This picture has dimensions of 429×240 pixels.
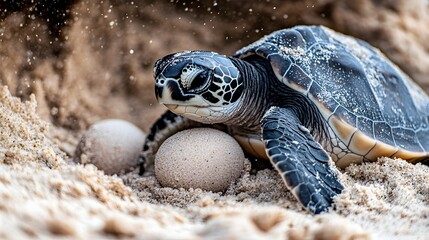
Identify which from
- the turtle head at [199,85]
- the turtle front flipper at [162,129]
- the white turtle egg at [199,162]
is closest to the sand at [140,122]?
the white turtle egg at [199,162]

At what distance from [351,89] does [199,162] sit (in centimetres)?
85

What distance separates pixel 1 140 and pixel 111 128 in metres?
0.60

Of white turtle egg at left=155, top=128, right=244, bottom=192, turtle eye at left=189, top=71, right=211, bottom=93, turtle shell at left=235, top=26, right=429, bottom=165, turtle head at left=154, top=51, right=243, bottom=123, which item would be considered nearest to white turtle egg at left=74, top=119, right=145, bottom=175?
white turtle egg at left=155, top=128, right=244, bottom=192

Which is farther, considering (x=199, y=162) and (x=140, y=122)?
(x=140, y=122)

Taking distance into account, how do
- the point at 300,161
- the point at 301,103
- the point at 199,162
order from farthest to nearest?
the point at 301,103, the point at 199,162, the point at 300,161

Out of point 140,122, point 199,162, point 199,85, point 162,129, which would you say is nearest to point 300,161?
point 199,162

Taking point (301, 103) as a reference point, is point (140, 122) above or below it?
above

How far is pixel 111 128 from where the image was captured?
2.42 metres

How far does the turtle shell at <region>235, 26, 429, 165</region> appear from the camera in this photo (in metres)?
2.19

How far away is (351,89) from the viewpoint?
2305 mm

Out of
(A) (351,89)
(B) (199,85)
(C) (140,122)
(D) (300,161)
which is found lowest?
(D) (300,161)

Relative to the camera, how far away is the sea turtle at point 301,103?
1973 mm

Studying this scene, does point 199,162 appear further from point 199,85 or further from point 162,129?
point 162,129

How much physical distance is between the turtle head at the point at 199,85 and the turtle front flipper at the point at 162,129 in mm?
336
